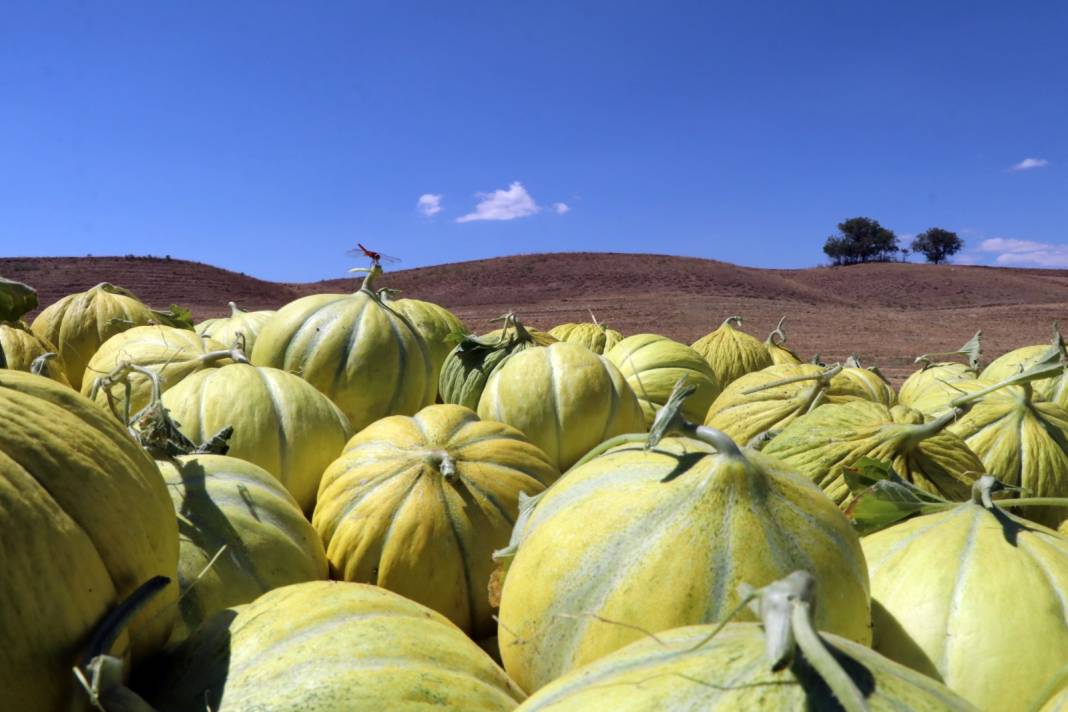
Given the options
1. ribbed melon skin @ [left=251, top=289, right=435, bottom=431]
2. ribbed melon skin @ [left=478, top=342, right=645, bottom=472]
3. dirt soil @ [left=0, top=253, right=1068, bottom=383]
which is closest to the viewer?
ribbed melon skin @ [left=478, top=342, right=645, bottom=472]

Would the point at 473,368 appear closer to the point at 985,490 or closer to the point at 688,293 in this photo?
the point at 985,490

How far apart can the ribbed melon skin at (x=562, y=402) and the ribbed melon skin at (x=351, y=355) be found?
1.26 feet

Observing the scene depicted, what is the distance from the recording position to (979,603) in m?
1.52

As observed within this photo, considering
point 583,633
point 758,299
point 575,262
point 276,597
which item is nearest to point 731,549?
point 583,633

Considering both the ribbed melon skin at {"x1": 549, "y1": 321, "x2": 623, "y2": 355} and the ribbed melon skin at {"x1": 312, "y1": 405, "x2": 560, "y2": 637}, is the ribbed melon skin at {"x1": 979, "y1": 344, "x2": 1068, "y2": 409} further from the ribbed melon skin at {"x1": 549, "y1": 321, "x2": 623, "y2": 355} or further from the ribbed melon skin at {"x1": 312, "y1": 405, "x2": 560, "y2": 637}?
the ribbed melon skin at {"x1": 312, "y1": 405, "x2": 560, "y2": 637}

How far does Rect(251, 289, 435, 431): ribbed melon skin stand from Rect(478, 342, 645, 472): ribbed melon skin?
384 mm

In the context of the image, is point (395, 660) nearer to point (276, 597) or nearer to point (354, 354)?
point (276, 597)

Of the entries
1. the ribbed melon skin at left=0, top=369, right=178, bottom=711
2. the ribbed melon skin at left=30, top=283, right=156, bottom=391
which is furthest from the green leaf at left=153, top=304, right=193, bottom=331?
the ribbed melon skin at left=0, top=369, right=178, bottom=711

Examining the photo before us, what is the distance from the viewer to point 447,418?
258 centimetres

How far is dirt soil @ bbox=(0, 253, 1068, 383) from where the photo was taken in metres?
21.6

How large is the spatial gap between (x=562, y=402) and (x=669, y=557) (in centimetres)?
192

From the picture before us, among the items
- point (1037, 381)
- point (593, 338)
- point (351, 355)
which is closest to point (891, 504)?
point (351, 355)

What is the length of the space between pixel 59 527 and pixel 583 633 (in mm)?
775

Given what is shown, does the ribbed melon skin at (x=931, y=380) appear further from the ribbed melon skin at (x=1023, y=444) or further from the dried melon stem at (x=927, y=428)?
the dried melon stem at (x=927, y=428)
